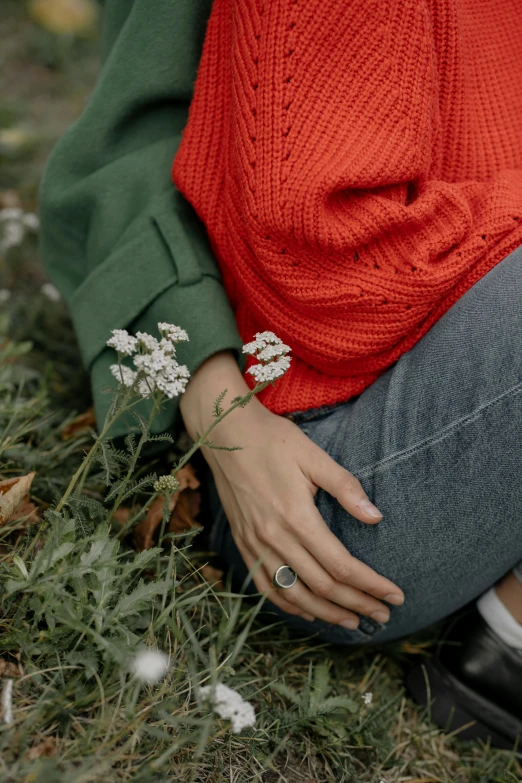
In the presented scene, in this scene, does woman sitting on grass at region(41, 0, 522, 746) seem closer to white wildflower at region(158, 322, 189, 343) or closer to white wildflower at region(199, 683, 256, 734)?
white wildflower at region(158, 322, 189, 343)

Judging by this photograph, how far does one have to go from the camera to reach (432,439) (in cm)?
104

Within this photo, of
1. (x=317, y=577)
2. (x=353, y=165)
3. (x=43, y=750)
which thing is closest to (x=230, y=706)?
(x=43, y=750)

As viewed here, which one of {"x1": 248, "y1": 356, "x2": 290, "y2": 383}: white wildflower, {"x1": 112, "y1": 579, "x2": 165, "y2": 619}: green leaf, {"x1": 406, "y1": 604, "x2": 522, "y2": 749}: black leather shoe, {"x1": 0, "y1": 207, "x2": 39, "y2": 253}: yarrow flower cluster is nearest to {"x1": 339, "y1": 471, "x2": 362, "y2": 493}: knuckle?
{"x1": 248, "y1": 356, "x2": 290, "y2": 383}: white wildflower

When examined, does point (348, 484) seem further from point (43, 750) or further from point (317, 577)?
point (43, 750)

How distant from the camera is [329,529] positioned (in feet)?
3.61

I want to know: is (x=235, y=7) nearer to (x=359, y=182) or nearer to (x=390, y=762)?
(x=359, y=182)

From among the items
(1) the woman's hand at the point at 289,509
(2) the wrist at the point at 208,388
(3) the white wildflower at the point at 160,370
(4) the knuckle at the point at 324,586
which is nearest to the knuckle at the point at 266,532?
(1) the woman's hand at the point at 289,509

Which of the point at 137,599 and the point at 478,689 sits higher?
the point at 137,599

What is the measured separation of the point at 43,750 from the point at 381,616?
63 centimetres

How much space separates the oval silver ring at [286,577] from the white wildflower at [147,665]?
11.2 inches

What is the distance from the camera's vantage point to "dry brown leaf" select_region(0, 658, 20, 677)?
2.86ft

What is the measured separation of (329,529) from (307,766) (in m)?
0.40

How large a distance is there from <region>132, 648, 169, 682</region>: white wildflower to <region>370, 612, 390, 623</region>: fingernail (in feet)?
1.45

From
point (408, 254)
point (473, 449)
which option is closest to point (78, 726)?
point (473, 449)
